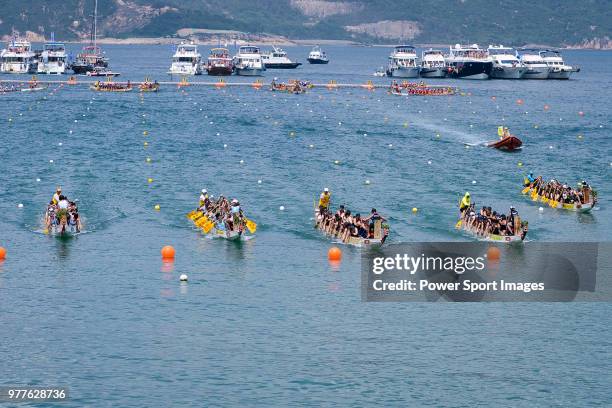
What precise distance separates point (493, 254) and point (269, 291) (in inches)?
482

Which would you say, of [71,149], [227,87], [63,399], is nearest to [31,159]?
[71,149]

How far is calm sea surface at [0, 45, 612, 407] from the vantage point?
4053cm

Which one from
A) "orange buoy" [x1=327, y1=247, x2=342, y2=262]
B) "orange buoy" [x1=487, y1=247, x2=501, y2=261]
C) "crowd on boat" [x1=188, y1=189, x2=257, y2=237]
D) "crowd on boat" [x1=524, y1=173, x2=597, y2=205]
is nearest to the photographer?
"orange buoy" [x1=487, y1=247, x2=501, y2=261]

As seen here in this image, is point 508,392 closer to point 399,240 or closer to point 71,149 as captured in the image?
point 399,240

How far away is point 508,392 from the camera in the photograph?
1565 inches

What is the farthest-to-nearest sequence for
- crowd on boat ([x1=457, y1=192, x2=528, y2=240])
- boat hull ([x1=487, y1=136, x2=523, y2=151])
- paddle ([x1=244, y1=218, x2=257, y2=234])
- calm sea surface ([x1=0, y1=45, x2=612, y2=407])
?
1. boat hull ([x1=487, y1=136, x2=523, y2=151])
2. paddle ([x1=244, y1=218, x2=257, y2=234])
3. crowd on boat ([x1=457, y1=192, x2=528, y2=240])
4. calm sea surface ([x1=0, y1=45, x2=612, y2=407])

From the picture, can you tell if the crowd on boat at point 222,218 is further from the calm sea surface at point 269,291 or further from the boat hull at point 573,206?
the boat hull at point 573,206

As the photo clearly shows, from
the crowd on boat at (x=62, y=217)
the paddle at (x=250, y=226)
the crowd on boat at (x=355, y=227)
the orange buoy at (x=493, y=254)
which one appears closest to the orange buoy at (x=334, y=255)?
the crowd on boat at (x=355, y=227)

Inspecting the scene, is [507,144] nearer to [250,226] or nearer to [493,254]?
[250,226]

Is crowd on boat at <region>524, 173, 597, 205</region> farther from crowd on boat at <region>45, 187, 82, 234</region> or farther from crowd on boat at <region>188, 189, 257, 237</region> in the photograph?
crowd on boat at <region>45, 187, 82, 234</region>

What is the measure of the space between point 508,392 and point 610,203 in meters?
37.4

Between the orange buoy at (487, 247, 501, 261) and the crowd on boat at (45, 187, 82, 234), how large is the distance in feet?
73.4

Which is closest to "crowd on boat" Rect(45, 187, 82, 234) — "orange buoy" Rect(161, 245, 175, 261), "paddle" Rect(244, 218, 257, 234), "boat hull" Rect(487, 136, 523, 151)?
"orange buoy" Rect(161, 245, 175, 261)

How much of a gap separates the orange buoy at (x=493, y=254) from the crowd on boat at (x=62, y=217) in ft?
73.4
